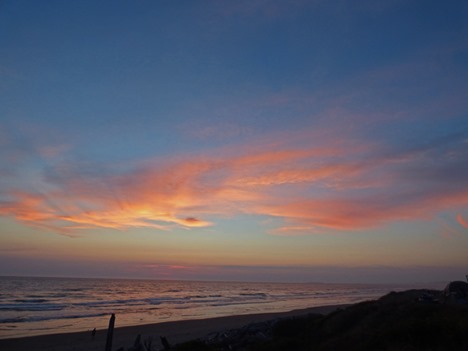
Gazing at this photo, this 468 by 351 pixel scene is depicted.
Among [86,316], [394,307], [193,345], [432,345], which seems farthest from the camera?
[86,316]

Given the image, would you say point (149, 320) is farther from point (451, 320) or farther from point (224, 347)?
point (451, 320)

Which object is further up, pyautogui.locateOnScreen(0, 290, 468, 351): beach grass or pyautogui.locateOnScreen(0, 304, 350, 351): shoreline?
pyautogui.locateOnScreen(0, 290, 468, 351): beach grass

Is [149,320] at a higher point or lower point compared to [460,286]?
lower

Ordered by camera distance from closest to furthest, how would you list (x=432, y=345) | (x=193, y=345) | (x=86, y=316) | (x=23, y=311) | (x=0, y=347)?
(x=432, y=345) < (x=193, y=345) < (x=0, y=347) < (x=86, y=316) < (x=23, y=311)

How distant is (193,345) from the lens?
18.1 metres

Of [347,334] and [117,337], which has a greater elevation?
[347,334]

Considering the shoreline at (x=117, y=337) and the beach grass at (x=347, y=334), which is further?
the shoreline at (x=117, y=337)

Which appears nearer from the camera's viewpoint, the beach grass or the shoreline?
the beach grass

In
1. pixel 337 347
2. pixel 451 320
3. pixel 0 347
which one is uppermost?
pixel 451 320

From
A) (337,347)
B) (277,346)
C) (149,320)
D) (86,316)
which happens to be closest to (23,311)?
(86,316)

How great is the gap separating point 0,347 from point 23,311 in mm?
26026

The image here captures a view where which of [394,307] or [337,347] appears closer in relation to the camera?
[337,347]

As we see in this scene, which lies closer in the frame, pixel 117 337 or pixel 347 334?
pixel 347 334

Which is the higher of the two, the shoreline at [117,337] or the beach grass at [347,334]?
the beach grass at [347,334]
